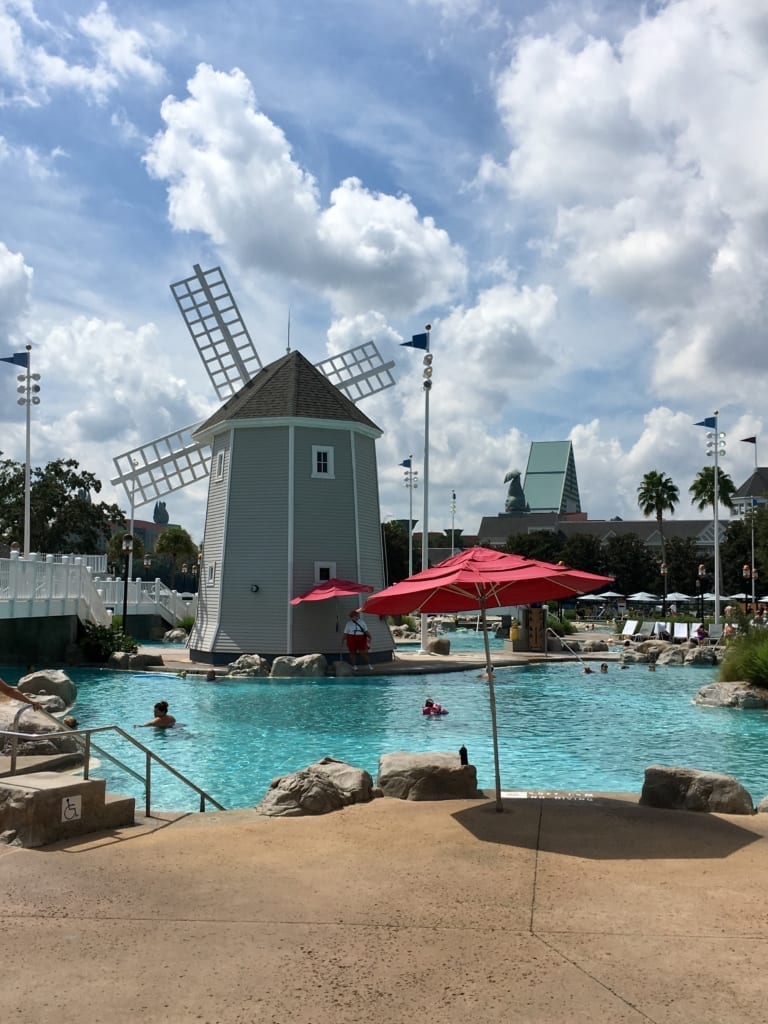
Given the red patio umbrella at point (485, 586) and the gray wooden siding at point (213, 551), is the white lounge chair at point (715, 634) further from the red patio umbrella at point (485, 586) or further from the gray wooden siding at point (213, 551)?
the red patio umbrella at point (485, 586)

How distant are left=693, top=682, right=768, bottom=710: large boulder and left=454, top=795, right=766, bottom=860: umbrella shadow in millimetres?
12370

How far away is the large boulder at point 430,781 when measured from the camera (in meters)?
9.34

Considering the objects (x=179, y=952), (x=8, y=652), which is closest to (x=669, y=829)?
(x=179, y=952)

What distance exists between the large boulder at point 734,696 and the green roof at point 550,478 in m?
151

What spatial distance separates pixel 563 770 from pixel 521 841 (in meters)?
6.76

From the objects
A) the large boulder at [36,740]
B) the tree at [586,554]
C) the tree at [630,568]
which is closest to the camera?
the large boulder at [36,740]

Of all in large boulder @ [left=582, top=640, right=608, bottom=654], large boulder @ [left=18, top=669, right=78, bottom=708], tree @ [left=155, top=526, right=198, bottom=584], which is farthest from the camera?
tree @ [left=155, top=526, right=198, bottom=584]

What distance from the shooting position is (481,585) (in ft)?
29.7

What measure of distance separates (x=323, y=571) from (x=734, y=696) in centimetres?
1314

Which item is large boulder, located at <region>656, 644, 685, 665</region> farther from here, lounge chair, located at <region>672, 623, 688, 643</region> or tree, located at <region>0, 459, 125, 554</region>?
tree, located at <region>0, 459, 125, 554</region>

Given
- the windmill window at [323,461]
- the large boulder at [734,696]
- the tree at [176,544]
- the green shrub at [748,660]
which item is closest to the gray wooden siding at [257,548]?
the windmill window at [323,461]

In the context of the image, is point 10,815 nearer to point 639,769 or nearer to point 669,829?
point 669,829

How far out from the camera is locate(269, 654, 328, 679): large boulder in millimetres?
25641

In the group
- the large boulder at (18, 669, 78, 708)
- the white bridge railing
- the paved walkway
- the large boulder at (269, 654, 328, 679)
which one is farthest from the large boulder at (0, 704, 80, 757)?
the large boulder at (269, 654, 328, 679)
